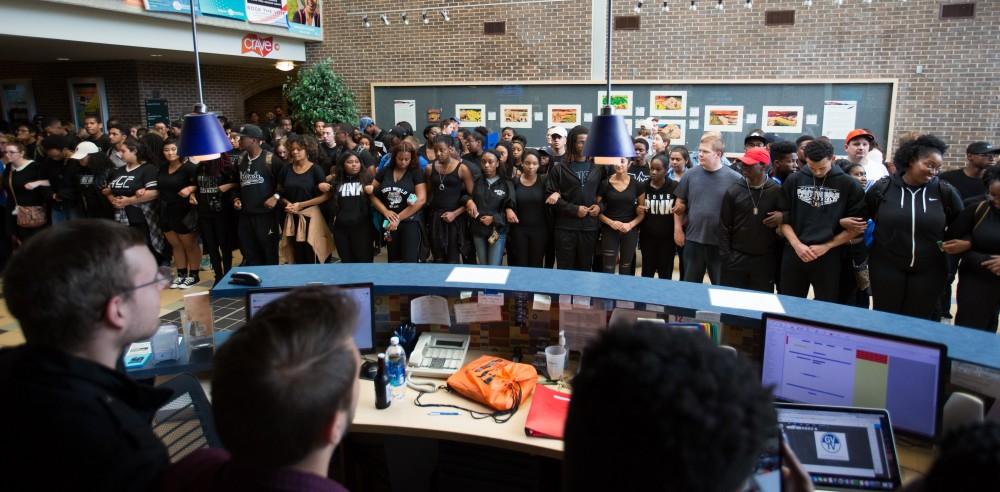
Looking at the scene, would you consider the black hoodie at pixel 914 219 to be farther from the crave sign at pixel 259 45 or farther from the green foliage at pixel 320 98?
the crave sign at pixel 259 45

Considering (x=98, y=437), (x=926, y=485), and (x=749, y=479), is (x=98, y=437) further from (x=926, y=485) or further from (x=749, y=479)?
(x=926, y=485)

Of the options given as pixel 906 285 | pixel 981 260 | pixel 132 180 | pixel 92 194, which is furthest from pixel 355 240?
pixel 981 260

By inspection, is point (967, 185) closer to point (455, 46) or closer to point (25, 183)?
point (455, 46)

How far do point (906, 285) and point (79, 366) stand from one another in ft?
13.9

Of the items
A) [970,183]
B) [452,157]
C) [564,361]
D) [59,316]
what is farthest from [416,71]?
[59,316]

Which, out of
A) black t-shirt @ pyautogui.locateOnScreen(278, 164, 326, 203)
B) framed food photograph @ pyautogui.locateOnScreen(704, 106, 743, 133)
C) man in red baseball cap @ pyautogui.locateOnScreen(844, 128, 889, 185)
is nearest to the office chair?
black t-shirt @ pyautogui.locateOnScreen(278, 164, 326, 203)

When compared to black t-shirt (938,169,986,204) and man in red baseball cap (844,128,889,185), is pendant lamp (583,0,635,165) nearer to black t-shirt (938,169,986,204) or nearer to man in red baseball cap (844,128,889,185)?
man in red baseball cap (844,128,889,185)

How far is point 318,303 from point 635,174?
432cm

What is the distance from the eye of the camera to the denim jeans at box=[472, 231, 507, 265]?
17.8 ft

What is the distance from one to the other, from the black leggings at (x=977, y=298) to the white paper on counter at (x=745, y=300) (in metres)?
1.96

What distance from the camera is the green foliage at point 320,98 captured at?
34.5 ft

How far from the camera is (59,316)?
1.31 metres

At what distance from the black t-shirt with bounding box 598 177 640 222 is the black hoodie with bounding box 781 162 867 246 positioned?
4.21 feet

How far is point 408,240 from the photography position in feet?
18.0
